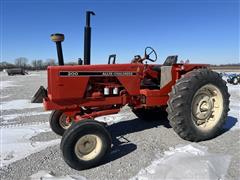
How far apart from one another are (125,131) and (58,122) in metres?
1.44

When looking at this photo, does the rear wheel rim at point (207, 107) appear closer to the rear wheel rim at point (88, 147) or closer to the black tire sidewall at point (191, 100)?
the black tire sidewall at point (191, 100)

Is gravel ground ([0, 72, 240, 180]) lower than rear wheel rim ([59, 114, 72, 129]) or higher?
lower

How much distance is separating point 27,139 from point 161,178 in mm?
2963

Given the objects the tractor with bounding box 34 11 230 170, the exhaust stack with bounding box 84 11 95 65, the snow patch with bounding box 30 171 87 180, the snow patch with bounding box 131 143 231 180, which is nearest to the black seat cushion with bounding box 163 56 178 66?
the tractor with bounding box 34 11 230 170

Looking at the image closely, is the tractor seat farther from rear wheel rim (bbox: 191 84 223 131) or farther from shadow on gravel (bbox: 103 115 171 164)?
shadow on gravel (bbox: 103 115 171 164)

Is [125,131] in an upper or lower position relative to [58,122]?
lower

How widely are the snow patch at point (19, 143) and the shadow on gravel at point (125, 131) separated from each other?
1.19 m

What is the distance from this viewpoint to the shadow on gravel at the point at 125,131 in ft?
14.5

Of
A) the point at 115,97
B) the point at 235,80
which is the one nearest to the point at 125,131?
the point at 115,97

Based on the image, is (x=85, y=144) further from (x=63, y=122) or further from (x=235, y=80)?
(x=235, y=80)

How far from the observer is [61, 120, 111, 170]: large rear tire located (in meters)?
3.76

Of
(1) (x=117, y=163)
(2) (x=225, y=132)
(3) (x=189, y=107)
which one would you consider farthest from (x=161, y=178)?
(2) (x=225, y=132)

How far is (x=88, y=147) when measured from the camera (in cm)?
400

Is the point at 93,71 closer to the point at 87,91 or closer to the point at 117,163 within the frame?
the point at 87,91
